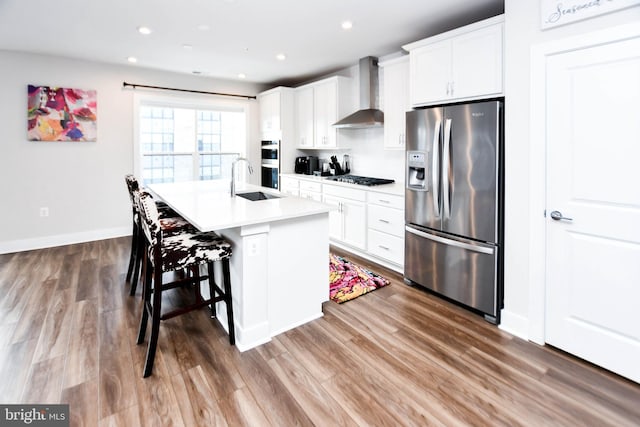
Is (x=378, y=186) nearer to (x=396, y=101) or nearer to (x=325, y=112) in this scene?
(x=396, y=101)

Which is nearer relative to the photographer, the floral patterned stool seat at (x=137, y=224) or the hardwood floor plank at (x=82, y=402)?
the hardwood floor plank at (x=82, y=402)

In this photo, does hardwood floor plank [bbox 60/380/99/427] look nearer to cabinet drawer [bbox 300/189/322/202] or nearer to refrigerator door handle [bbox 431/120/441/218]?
refrigerator door handle [bbox 431/120/441/218]

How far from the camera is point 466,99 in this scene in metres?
2.85

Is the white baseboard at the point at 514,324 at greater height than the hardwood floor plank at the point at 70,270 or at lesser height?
lesser

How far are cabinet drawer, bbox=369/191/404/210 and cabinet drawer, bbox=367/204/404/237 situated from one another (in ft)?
0.15

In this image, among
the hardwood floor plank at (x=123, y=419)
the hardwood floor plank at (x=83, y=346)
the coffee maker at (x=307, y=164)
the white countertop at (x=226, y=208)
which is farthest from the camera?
the coffee maker at (x=307, y=164)

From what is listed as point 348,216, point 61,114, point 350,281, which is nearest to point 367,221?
point 348,216

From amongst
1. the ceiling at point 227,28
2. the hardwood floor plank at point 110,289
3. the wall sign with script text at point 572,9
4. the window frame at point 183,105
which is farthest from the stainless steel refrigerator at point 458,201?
the window frame at point 183,105

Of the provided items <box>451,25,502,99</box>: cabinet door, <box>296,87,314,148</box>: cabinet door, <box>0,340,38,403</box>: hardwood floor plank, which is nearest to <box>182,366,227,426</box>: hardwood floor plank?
<box>0,340,38,403</box>: hardwood floor plank

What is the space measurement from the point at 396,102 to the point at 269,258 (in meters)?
2.45

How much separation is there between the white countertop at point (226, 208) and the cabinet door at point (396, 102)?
5.12ft

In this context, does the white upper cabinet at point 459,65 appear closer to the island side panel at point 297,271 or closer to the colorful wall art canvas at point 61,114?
the island side panel at point 297,271

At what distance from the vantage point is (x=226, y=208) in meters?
2.56

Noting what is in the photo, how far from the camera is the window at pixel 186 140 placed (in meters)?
5.42
